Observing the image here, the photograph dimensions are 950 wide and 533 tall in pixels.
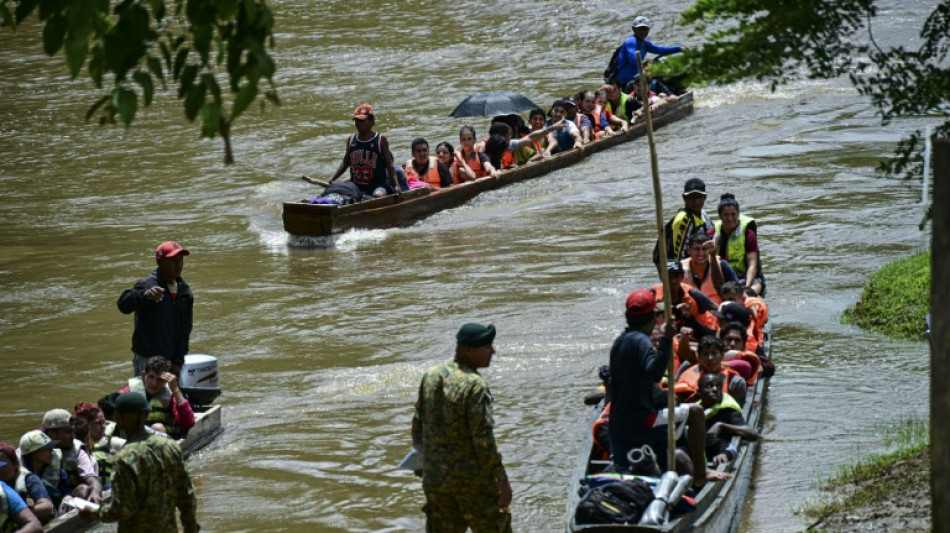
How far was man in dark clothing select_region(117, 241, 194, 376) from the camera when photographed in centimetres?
1045

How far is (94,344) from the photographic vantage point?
1523cm

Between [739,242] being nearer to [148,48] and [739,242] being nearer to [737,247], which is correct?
[737,247]

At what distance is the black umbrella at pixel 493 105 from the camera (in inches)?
833

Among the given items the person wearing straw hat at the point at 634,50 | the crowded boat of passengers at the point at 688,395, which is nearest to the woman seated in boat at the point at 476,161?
the person wearing straw hat at the point at 634,50

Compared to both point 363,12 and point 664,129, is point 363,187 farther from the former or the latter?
point 363,12

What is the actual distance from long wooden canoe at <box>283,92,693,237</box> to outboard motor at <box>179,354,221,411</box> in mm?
6975

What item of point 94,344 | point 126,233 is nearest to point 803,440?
point 94,344

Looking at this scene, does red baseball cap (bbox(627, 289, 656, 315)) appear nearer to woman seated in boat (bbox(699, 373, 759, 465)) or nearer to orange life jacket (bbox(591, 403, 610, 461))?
orange life jacket (bbox(591, 403, 610, 461))

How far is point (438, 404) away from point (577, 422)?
5.10 m

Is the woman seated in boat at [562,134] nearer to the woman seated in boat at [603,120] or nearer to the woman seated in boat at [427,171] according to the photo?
the woman seated in boat at [603,120]

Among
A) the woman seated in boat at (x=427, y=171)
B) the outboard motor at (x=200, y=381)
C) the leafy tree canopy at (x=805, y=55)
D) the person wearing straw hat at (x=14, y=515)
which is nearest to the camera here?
the leafy tree canopy at (x=805, y=55)

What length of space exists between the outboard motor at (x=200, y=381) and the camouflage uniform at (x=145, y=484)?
439cm

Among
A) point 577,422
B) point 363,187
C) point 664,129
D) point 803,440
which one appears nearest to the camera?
point 803,440

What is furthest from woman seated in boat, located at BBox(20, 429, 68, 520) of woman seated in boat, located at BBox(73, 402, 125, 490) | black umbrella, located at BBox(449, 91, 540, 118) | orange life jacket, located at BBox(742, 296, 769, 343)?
black umbrella, located at BBox(449, 91, 540, 118)
